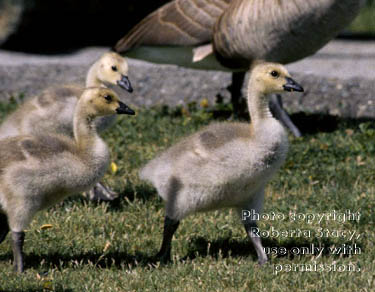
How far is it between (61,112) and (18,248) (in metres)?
1.58

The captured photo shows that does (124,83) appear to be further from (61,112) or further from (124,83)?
(61,112)

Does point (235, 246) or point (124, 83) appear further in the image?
point (124, 83)

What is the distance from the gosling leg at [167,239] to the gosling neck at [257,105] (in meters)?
0.81

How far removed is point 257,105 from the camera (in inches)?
178

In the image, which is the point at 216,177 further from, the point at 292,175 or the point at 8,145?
the point at 292,175

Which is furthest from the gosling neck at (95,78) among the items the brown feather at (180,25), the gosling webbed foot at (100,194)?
the brown feather at (180,25)

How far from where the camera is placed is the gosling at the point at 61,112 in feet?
18.8

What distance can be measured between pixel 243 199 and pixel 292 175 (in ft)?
6.40

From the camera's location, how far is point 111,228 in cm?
525

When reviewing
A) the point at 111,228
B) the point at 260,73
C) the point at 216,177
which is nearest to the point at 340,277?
the point at 216,177

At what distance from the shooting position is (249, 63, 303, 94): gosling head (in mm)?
4559

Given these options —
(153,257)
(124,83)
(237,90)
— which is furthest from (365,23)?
(153,257)

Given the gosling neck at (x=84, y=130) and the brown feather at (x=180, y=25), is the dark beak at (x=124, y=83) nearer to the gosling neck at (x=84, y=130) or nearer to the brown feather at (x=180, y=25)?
the gosling neck at (x=84, y=130)

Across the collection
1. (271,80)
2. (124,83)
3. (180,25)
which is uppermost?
(271,80)
